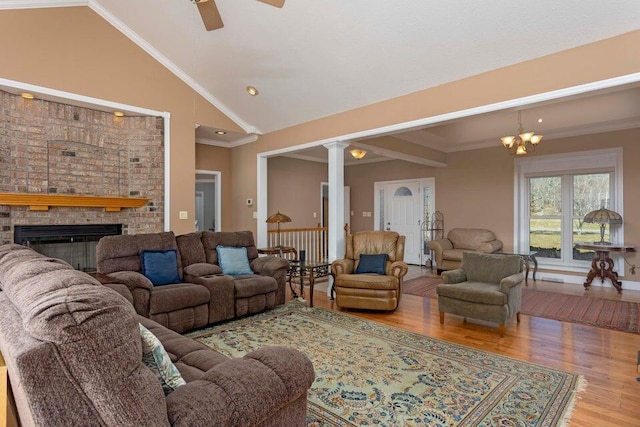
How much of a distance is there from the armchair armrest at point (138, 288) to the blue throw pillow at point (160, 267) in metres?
0.33

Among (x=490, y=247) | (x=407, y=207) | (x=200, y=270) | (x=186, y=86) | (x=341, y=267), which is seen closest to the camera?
(x=200, y=270)

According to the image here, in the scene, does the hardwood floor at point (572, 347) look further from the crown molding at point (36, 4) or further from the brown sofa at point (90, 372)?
the crown molding at point (36, 4)

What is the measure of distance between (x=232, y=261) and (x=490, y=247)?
4.98 meters

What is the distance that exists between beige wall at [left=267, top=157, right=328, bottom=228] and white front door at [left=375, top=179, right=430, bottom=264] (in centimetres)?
167

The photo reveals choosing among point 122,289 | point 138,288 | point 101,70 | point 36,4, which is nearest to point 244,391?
point 122,289

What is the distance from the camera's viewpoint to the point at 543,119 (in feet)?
19.3

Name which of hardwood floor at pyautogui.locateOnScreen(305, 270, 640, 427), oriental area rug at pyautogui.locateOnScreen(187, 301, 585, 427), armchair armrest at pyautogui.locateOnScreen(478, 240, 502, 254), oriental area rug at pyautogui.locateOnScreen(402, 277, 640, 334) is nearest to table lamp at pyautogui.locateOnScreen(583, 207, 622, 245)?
oriental area rug at pyautogui.locateOnScreen(402, 277, 640, 334)

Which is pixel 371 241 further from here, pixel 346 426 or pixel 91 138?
pixel 91 138

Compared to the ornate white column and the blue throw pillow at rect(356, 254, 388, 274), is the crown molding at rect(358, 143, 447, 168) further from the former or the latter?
the blue throw pillow at rect(356, 254, 388, 274)

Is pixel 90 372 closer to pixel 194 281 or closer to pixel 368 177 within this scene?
pixel 194 281

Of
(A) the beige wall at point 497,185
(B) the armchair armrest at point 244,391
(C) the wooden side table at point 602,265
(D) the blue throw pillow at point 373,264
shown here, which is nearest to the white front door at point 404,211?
(A) the beige wall at point 497,185

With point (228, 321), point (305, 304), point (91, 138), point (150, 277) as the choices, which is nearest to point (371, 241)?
point (305, 304)

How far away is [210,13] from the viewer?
273 centimetres

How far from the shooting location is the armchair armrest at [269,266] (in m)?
4.46
